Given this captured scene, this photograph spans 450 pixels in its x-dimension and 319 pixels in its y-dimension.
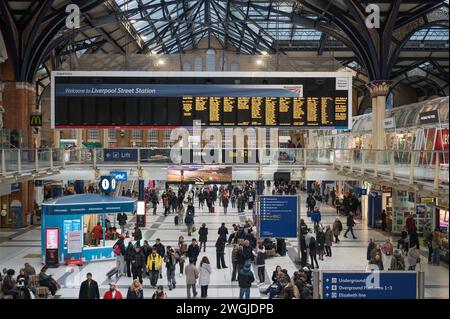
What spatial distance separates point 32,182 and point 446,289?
96.5 ft

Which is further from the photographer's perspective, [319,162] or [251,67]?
[319,162]

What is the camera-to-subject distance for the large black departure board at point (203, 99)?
845 inches

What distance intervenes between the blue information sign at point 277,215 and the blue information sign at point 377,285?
983 cm

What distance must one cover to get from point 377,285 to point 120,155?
68.0 ft

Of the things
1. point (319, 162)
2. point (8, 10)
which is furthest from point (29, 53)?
point (319, 162)

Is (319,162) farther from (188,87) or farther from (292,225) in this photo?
(292,225)

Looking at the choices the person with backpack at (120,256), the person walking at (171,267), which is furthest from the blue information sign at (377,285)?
the person with backpack at (120,256)

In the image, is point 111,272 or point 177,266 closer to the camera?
point 111,272

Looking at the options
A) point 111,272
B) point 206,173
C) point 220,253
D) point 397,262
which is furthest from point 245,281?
point 206,173

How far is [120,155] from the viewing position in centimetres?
2417

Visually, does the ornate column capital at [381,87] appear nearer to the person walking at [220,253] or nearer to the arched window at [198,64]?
the arched window at [198,64]

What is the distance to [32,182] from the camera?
29688mm

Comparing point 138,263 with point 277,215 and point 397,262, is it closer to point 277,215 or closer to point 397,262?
point 277,215
